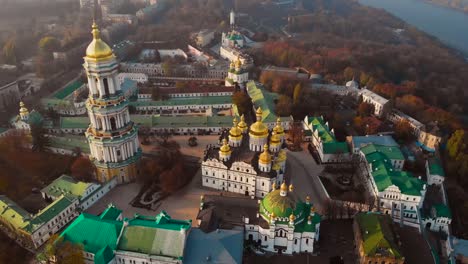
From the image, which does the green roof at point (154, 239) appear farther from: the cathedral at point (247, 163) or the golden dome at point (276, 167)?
the golden dome at point (276, 167)

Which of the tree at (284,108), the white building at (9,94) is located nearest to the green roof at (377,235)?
the tree at (284,108)

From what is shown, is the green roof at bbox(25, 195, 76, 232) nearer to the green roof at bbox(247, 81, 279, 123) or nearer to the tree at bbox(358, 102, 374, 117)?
the green roof at bbox(247, 81, 279, 123)

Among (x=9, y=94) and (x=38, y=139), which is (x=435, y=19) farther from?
(x=38, y=139)

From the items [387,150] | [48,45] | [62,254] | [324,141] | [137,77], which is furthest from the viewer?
→ [48,45]

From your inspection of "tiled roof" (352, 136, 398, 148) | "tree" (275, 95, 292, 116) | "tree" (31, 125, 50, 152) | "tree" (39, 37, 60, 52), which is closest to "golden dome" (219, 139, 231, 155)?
"tiled roof" (352, 136, 398, 148)

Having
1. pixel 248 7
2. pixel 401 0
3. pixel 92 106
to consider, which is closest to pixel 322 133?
pixel 92 106

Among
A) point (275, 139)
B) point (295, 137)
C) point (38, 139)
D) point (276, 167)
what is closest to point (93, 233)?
point (276, 167)

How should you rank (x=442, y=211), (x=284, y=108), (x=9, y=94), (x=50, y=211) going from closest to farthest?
(x=50, y=211) → (x=442, y=211) → (x=284, y=108) → (x=9, y=94)
